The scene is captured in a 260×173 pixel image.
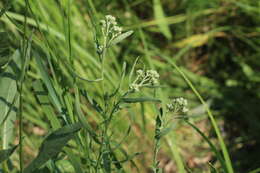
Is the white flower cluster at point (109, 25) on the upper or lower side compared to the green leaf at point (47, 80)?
upper

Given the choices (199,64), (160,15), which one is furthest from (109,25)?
(199,64)

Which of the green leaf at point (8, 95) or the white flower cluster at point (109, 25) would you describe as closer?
the white flower cluster at point (109, 25)

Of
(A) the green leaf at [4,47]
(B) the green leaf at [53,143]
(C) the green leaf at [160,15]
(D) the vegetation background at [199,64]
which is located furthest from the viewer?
(C) the green leaf at [160,15]

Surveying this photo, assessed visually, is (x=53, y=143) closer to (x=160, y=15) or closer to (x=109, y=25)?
(x=109, y=25)

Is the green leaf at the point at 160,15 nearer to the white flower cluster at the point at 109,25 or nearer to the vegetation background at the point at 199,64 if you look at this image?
the vegetation background at the point at 199,64

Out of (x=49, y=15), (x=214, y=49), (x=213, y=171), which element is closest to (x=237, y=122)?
(x=214, y=49)

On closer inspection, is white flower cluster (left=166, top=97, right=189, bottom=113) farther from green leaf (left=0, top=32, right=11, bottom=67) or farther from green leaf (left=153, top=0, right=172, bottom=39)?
green leaf (left=153, top=0, right=172, bottom=39)

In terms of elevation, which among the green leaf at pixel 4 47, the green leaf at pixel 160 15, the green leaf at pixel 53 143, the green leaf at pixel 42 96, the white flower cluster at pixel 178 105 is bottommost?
the green leaf at pixel 53 143

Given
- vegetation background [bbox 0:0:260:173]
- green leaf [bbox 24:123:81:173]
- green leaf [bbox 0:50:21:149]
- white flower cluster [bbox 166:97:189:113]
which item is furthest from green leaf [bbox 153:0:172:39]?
green leaf [bbox 24:123:81:173]

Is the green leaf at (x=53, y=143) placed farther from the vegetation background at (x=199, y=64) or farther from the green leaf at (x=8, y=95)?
the vegetation background at (x=199, y=64)

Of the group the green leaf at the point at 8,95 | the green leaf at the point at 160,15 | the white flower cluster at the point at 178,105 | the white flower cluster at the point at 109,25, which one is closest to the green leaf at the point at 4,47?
the green leaf at the point at 8,95

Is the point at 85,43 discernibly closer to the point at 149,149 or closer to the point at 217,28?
the point at 149,149

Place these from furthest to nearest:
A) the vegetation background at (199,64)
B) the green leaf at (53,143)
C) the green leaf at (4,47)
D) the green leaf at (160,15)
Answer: the green leaf at (160,15)
the vegetation background at (199,64)
the green leaf at (4,47)
the green leaf at (53,143)

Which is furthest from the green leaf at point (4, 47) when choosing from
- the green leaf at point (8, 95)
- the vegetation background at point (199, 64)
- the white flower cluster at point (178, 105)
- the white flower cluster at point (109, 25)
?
the vegetation background at point (199, 64)
